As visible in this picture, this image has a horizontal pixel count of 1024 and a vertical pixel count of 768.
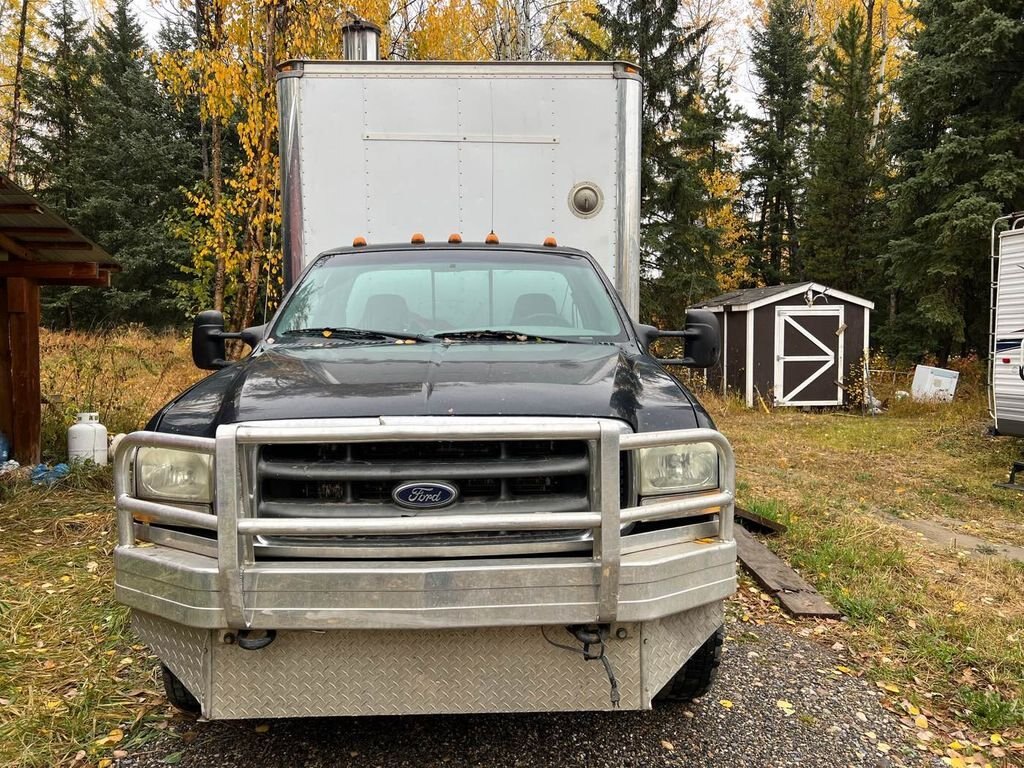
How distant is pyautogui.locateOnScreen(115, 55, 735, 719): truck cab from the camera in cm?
224

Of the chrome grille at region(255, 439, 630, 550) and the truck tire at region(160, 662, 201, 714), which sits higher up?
the chrome grille at region(255, 439, 630, 550)

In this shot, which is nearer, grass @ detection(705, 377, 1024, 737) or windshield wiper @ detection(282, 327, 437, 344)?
windshield wiper @ detection(282, 327, 437, 344)

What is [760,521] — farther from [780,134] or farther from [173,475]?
[780,134]

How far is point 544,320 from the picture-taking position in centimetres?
384

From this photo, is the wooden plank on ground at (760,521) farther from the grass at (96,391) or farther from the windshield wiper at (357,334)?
the grass at (96,391)

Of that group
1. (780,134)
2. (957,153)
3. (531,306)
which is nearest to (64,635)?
(531,306)

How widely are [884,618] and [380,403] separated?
3385 mm

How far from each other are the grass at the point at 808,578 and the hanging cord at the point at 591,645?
184cm

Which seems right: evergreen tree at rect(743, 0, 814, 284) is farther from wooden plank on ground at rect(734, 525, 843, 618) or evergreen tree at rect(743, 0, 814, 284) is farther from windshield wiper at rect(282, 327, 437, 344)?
windshield wiper at rect(282, 327, 437, 344)

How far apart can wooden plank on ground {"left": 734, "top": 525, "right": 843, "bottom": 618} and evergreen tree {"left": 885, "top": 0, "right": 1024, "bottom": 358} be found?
1420 cm

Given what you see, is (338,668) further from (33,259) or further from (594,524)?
(33,259)

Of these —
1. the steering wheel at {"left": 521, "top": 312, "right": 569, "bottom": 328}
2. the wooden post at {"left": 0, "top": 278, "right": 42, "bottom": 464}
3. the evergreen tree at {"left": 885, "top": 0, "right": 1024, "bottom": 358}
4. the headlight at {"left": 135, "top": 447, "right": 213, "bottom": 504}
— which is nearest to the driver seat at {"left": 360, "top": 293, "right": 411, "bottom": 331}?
the steering wheel at {"left": 521, "top": 312, "right": 569, "bottom": 328}

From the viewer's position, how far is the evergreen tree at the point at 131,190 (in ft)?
84.8

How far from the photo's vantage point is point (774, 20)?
30391 mm
